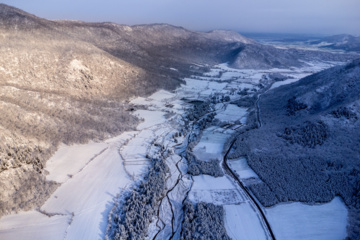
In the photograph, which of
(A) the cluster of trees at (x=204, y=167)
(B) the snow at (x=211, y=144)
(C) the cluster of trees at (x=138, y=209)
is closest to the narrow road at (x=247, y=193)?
(A) the cluster of trees at (x=204, y=167)

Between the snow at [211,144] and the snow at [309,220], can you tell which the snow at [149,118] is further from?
the snow at [309,220]

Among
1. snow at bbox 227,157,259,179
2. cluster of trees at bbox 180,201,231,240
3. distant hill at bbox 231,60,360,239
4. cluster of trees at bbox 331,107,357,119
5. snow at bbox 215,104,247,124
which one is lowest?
snow at bbox 215,104,247,124

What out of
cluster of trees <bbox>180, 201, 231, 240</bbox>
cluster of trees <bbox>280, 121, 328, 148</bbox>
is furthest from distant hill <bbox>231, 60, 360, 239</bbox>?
cluster of trees <bbox>180, 201, 231, 240</bbox>

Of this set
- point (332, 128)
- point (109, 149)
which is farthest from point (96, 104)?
point (332, 128)

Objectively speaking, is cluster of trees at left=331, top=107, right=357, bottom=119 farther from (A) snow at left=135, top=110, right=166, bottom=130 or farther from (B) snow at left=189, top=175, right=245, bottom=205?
(A) snow at left=135, top=110, right=166, bottom=130

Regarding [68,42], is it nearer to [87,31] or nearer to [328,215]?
[87,31]
